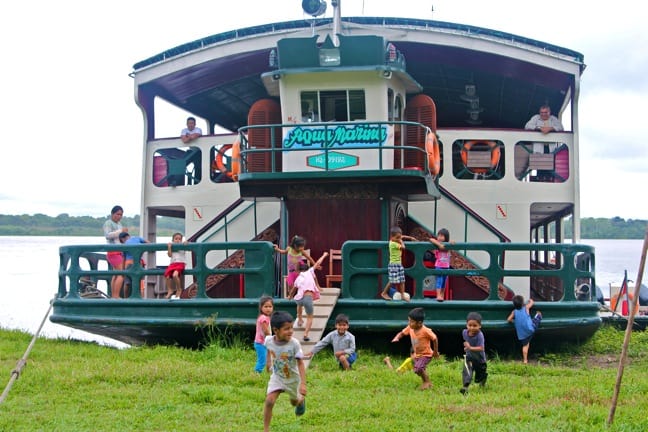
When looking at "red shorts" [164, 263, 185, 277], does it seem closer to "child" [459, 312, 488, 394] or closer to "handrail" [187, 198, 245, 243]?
"handrail" [187, 198, 245, 243]

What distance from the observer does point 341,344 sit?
10062 millimetres

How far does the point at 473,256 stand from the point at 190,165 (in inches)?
217

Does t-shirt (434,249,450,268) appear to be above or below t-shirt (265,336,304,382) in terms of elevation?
above

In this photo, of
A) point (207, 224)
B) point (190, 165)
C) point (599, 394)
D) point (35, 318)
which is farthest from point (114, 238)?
point (35, 318)

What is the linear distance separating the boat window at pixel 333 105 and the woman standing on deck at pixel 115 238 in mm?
3329

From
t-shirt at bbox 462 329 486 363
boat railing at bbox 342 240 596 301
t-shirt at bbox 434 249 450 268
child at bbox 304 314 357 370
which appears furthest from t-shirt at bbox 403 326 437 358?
t-shirt at bbox 434 249 450 268

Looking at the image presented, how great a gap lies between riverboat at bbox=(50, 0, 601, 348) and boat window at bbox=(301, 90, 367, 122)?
0.02 m

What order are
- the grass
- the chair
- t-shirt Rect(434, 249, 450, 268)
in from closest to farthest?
the grass → t-shirt Rect(434, 249, 450, 268) → the chair

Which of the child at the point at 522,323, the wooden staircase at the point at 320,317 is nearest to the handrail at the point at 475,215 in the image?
the child at the point at 522,323

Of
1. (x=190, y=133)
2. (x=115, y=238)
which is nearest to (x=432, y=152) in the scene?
(x=190, y=133)

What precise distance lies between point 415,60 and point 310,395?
8496 mm

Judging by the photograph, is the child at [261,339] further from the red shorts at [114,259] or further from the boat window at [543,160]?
the boat window at [543,160]

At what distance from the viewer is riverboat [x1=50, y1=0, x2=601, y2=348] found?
11.2 meters

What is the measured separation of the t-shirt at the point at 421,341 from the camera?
8758 millimetres
